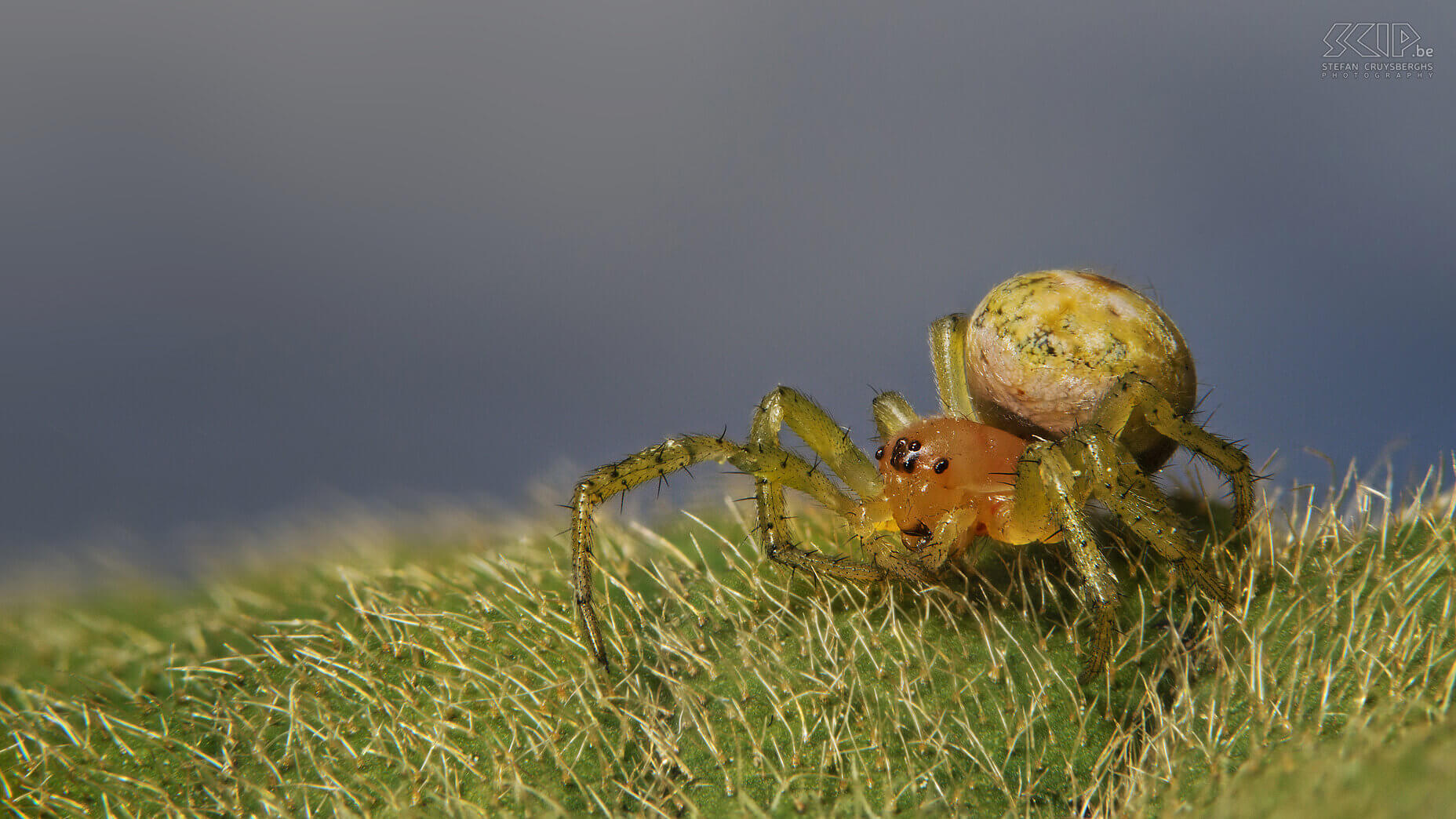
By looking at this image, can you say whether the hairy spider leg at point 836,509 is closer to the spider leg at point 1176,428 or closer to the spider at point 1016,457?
the spider at point 1016,457

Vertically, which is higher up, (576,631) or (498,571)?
(498,571)

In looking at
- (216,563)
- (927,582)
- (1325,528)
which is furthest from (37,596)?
(1325,528)

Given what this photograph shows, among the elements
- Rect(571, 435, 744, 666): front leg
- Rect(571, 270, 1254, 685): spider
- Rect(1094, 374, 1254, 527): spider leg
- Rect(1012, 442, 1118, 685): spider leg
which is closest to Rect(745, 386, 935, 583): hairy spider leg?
Rect(571, 270, 1254, 685): spider

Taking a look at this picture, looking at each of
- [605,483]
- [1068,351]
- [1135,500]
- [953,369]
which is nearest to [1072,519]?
[1135,500]

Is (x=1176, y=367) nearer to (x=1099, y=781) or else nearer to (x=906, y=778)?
(x=1099, y=781)

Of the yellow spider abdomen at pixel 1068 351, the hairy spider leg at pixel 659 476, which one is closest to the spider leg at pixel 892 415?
the yellow spider abdomen at pixel 1068 351

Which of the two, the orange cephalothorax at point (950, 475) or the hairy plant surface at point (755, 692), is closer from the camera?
the hairy plant surface at point (755, 692)
